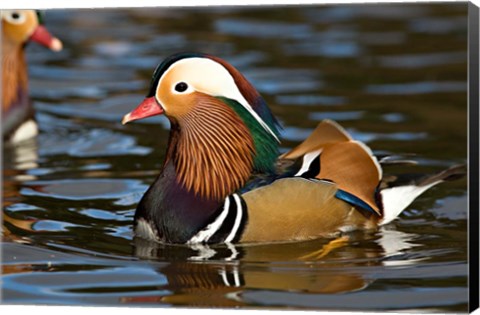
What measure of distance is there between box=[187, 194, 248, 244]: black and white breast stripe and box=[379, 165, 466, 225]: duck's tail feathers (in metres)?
0.81

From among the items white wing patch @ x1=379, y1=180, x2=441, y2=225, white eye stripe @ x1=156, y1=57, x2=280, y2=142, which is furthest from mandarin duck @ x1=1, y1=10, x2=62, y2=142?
white wing patch @ x1=379, y1=180, x2=441, y2=225

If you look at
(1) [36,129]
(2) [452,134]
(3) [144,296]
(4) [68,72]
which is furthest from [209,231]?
(4) [68,72]

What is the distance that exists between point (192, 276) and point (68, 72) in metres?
4.74

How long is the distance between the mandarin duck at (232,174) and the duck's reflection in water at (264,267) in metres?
0.06

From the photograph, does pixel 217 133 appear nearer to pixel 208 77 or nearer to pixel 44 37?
pixel 208 77

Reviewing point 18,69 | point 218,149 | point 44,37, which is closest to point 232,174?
point 218,149

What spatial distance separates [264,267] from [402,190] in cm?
104

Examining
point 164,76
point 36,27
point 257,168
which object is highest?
point 36,27

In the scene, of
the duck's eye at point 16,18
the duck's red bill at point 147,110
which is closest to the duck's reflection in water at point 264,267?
the duck's red bill at point 147,110

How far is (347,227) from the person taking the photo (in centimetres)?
669

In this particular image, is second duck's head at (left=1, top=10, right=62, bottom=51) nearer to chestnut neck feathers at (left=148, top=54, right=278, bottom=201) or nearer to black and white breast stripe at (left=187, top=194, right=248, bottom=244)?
chestnut neck feathers at (left=148, top=54, right=278, bottom=201)

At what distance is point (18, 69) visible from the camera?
31.3ft

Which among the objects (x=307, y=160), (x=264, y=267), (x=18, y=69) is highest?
(x=18, y=69)

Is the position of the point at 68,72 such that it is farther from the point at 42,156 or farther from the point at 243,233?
the point at 243,233
